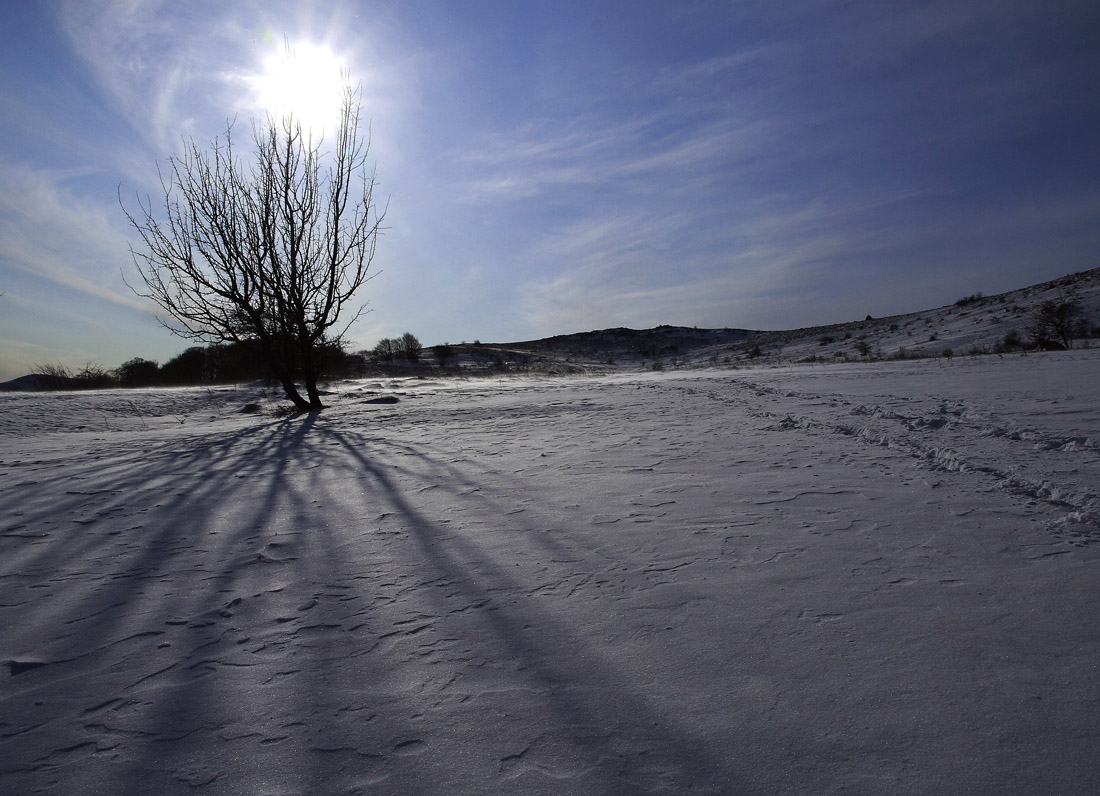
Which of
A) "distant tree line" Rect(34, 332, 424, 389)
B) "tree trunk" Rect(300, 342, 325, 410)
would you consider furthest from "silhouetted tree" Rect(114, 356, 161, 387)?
"tree trunk" Rect(300, 342, 325, 410)

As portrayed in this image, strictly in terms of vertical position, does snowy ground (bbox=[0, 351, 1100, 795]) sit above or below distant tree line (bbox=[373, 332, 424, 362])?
below

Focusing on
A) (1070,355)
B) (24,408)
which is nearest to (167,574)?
(24,408)

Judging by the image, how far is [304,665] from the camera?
71.7 inches

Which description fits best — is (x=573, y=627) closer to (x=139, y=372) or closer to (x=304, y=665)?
(x=304, y=665)

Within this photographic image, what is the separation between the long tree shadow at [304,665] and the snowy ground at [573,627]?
0.01 m

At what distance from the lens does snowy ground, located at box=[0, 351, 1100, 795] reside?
4.44ft

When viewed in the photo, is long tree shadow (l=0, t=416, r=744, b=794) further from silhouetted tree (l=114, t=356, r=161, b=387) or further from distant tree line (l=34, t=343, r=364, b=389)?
silhouetted tree (l=114, t=356, r=161, b=387)

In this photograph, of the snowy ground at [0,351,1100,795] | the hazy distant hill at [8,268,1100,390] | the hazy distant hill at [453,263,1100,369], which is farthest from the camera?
the hazy distant hill at [453,263,1100,369]

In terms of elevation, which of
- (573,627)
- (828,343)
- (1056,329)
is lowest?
(573,627)

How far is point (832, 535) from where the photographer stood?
2.70 m

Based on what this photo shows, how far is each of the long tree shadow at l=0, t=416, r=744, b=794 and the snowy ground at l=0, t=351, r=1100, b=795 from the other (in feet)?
0.03

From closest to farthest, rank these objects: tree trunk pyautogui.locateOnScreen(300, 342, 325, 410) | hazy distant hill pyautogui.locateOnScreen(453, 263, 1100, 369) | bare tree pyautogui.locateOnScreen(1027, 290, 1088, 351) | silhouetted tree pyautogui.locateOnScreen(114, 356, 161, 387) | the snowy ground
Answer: the snowy ground → tree trunk pyautogui.locateOnScreen(300, 342, 325, 410) → bare tree pyautogui.locateOnScreen(1027, 290, 1088, 351) → hazy distant hill pyautogui.locateOnScreen(453, 263, 1100, 369) → silhouetted tree pyautogui.locateOnScreen(114, 356, 161, 387)

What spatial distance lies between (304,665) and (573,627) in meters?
0.97

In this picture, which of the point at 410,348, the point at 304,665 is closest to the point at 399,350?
the point at 410,348
